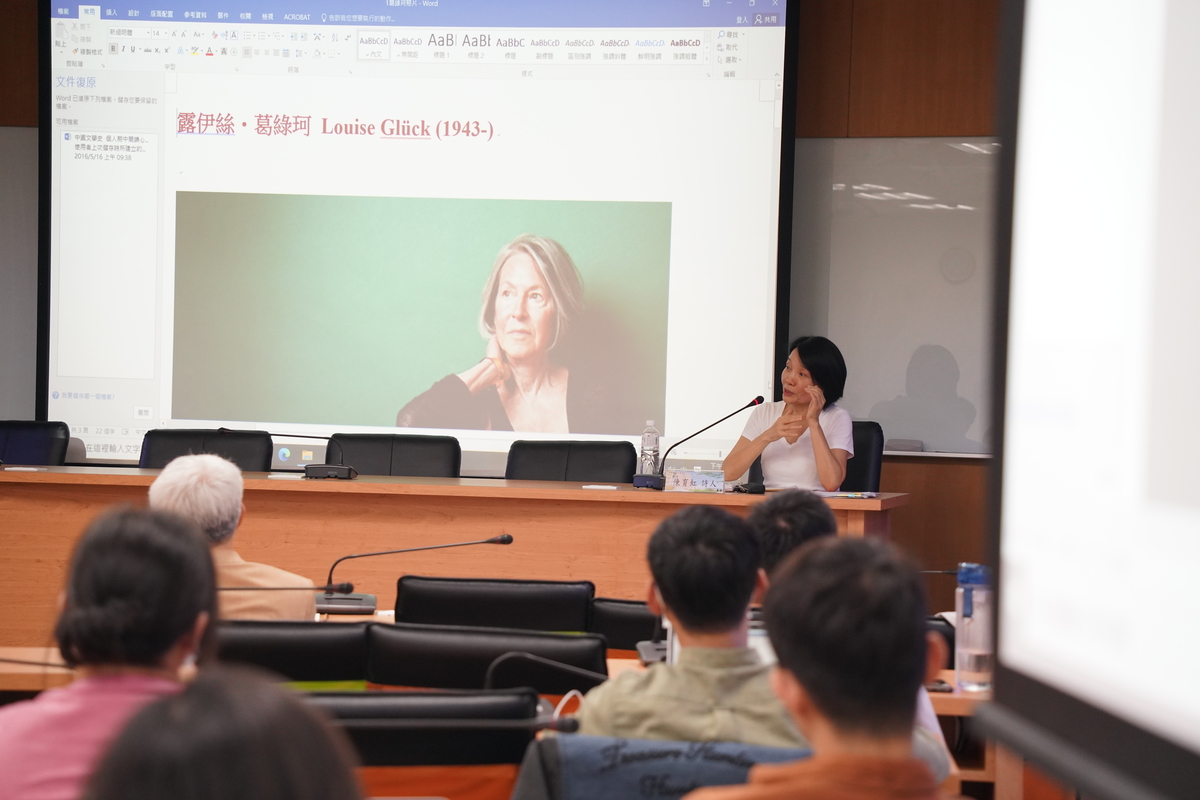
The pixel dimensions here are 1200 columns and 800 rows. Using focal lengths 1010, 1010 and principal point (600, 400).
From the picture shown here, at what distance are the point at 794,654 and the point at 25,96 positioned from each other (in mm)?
5990

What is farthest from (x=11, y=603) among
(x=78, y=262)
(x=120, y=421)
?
(x=78, y=262)

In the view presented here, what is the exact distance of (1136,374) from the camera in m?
0.62

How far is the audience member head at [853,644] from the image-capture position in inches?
35.1

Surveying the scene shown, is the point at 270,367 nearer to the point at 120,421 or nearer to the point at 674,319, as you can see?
the point at 120,421

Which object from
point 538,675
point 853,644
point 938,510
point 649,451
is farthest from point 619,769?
point 938,510

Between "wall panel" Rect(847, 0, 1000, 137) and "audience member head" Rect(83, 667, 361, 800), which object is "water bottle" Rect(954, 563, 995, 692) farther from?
"wall panel" Rect(847, 0, 1000, 137)

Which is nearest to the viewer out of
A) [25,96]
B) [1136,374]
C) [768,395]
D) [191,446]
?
[1136,374]

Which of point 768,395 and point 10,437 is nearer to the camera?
point 10,437

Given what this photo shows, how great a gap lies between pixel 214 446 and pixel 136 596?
10.7 ft

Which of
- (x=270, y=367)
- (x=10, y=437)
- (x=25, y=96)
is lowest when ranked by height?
(x=10, y=437)

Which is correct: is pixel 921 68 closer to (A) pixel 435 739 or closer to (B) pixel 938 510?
(B) pixel 938 510

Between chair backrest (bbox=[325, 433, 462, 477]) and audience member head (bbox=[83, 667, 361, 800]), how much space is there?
3685 mm

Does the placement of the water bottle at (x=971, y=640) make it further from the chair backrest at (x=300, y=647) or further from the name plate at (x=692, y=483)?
the name plate at (x=692, y=483)

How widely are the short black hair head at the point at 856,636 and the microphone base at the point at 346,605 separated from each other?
171cm
